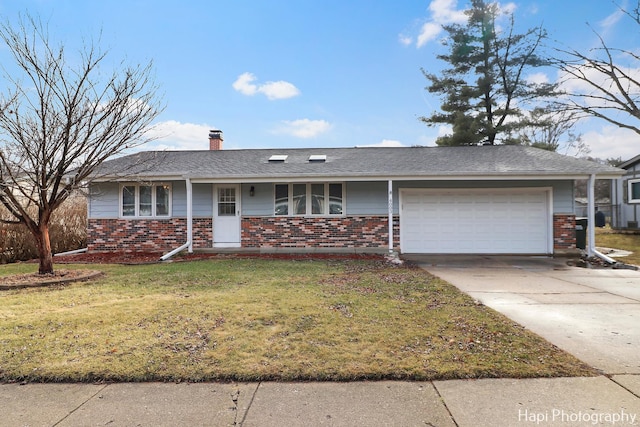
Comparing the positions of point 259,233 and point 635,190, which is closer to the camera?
point 259,233

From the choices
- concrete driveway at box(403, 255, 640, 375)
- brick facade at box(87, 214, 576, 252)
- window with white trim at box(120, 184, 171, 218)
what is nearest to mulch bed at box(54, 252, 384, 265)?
brick facade at box(87, 214, 576, 252)

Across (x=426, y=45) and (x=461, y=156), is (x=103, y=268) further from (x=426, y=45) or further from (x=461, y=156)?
(x=426, y=45)

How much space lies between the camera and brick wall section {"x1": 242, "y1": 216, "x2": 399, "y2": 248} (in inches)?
480

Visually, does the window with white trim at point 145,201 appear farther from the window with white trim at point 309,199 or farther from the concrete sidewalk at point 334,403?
the concrete sidewalk at point 334,403

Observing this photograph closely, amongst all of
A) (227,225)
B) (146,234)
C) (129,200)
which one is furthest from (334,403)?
(129,200)

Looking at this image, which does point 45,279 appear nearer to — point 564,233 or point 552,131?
point 564,233

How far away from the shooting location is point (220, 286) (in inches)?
270

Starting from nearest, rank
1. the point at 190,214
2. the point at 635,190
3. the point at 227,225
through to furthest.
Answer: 1. the point at 190,214
2. the point at 227,225
3. the point at 635,190

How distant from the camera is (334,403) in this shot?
9.09 feet

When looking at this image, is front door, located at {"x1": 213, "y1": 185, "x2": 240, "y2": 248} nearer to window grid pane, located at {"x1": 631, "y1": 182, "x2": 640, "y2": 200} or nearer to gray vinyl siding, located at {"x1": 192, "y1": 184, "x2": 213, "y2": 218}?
gray vinyl siding, located at {"x1": 192, "y1": 184, "x2": 213, "y2": 218}

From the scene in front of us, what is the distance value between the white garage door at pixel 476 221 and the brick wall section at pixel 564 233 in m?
0.21

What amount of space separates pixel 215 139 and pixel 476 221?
36.5 feet

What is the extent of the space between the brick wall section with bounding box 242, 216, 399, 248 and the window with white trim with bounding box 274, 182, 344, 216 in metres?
0.26

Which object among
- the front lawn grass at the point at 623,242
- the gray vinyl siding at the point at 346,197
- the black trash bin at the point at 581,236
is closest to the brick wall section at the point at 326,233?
the gray vinyl siding at the point at 346,197
